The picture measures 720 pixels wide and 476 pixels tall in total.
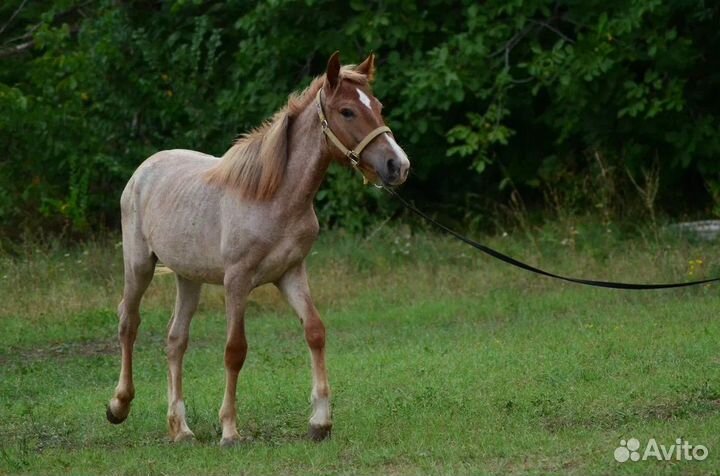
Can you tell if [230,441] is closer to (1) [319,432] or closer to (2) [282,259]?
(1) [319,432]

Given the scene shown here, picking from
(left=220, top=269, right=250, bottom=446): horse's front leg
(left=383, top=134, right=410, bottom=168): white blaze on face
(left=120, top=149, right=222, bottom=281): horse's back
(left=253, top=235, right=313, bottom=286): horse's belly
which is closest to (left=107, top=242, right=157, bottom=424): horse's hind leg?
(left=120, top=149, right=222, bottom=281): horse's back

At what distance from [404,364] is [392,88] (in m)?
8.25

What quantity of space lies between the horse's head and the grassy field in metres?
1.60

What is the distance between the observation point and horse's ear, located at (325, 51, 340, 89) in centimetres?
750

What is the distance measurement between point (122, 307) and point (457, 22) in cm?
1044

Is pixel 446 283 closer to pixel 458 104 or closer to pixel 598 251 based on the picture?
pixel 598 251

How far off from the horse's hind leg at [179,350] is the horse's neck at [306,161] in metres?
1.41

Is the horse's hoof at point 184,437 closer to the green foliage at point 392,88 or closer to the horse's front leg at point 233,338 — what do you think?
the horse's front leg at point 233,338

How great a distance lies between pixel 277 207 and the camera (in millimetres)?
7715

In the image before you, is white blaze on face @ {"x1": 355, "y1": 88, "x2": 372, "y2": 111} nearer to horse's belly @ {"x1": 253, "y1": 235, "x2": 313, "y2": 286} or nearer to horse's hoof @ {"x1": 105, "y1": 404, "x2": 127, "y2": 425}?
horse's belly @ {"x1": 253, "y1": 235, "x2": 313, "y2": 286}

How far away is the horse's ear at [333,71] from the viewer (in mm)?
7496

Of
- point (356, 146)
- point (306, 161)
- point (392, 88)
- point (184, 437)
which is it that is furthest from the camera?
point (392, 88)

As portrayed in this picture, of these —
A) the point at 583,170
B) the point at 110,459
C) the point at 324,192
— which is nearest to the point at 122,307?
the point at 110,459
